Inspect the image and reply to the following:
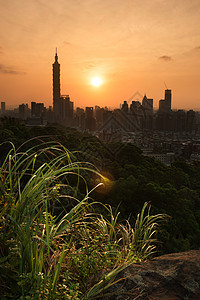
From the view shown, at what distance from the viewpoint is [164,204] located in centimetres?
1150

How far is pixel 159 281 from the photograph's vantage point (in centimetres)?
133

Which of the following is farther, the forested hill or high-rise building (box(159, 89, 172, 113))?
high-rise building (box(159, 89, 172, 113))

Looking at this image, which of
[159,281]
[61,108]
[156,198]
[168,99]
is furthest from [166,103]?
[159,281]

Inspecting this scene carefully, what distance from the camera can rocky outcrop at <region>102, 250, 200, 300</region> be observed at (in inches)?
47.8

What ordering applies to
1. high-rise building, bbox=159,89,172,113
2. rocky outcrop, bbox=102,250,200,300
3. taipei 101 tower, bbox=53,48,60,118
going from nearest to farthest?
rocky outcrop, bbox=102,250,200,300
high-rise building, bbox=159,89,172,113
taipei 101 tower, bbox=53,48,60,118

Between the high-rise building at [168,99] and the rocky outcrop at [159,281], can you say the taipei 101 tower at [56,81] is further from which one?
the rocky outcrop at [159,281]

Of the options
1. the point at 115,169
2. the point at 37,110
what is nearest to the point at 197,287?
the point at 115,169

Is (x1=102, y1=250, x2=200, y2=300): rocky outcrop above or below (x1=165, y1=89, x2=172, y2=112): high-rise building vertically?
below

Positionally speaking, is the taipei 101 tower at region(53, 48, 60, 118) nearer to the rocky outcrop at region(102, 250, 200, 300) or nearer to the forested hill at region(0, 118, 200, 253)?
the forested hill at region(0, 118, 200, 253)

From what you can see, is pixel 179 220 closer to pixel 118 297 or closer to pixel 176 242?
pixel 176 242

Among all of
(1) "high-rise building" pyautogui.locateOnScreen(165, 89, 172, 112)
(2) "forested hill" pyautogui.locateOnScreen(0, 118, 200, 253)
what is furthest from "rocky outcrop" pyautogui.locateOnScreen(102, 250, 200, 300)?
(1) "high-rise building" pyautogui.locateOnScreen(165, 89, 172, 112)

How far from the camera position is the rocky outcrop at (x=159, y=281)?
3.98ft

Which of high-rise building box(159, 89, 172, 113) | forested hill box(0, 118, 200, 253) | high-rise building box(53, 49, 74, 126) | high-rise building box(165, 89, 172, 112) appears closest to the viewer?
forested hill box(0, 118, 200, 253)

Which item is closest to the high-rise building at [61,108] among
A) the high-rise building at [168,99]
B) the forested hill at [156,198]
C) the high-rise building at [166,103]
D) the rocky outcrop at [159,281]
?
the high-rise building at [166,103]
